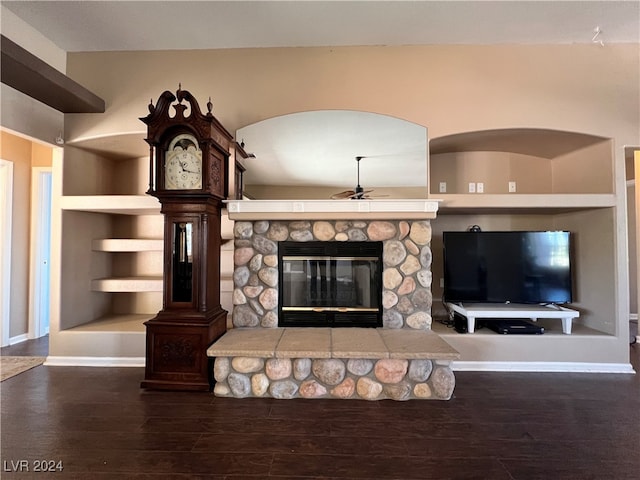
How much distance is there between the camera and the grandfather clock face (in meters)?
2.40

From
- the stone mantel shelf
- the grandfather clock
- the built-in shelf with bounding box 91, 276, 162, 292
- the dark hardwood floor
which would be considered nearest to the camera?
the dark hardwood floor

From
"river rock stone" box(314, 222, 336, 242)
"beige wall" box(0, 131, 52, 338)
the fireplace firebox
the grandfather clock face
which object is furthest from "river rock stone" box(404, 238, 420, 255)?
"beige wall" box(0, 131, 52, 338)

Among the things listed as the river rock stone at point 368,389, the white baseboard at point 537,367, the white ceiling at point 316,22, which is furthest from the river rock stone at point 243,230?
the white baseboard at point 537,367

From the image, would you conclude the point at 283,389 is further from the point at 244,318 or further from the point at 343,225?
the point at 343,225

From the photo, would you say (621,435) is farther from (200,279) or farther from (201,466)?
(200,279)

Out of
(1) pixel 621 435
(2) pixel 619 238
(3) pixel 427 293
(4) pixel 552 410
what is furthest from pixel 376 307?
(2) pixel 619 238

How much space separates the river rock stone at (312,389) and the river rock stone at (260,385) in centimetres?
26

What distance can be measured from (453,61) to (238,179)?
2267 millimetres

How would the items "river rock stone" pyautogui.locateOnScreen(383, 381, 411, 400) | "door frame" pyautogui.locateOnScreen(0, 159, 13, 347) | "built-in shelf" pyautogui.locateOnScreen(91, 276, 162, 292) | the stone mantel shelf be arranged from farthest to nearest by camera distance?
"door frame" pyautogui.locateOnScreen(0, 159, 13, 347) < "built-in shelf" pyautogui.locateOnScreen(91, 276, 162, 292) < the stone mantel shelf < "river rock stone" pyautogui.locateOnScreen(383, 381, 411, 400)

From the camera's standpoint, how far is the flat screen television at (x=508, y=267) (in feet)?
9.75

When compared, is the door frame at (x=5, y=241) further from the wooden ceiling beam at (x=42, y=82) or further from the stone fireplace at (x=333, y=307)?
the stone fireplace at (x=333, y=307)

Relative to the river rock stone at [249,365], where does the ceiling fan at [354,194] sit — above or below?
above

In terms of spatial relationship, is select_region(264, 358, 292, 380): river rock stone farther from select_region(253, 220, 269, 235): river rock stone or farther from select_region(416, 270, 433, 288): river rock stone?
select_region(416, 270, 433, 288): river rock stone

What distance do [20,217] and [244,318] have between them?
311 cm
